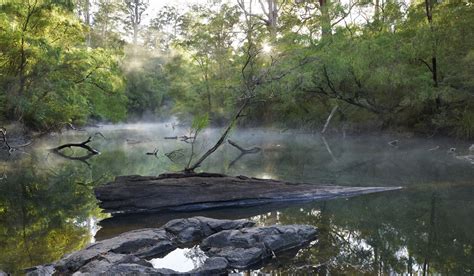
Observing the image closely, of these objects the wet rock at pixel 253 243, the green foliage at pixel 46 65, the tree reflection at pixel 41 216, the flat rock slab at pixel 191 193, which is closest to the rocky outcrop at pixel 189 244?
the wet rock at pixel 253 243

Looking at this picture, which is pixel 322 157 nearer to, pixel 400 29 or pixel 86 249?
pixel 400 29

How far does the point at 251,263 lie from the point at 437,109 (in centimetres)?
1788

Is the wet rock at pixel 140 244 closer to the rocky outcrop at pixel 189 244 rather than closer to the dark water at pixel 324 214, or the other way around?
the rocky outcrop at pixel 189 244

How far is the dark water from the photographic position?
18.1 ft

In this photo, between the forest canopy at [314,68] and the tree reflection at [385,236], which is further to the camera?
the forest canopy at [314,68]

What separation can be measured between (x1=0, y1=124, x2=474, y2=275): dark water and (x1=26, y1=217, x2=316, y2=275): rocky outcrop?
0.24 metres

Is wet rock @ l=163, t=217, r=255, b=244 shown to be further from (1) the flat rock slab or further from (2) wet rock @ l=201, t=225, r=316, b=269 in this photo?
(1) the flat rock slab

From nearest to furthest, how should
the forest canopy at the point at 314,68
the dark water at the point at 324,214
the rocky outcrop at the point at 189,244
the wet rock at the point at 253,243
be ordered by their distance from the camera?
the rocky outcrop at the point at 189,244, the wet rock at the point at 253,243, the dark water at the point at 324,214, the forest canopy at the point at 314,68

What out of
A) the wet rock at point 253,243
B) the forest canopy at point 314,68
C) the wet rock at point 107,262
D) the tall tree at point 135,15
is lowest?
the wet rock at point 253,243

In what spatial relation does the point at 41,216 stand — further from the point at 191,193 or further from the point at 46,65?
the point at 46,65

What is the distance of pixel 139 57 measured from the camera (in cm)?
5116

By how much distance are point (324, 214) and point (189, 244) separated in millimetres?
2805

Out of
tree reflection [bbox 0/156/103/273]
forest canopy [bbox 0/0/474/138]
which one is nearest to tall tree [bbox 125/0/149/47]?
forest canopy [bbox 0/0/474/138]

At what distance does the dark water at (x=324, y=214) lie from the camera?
5.53 m
